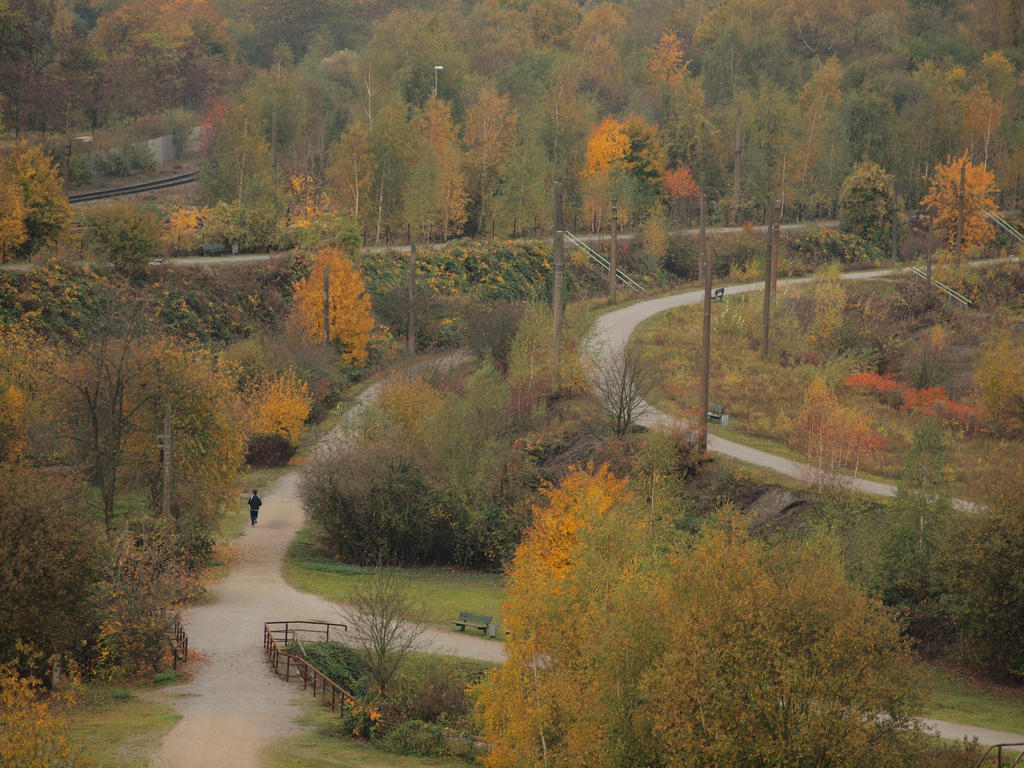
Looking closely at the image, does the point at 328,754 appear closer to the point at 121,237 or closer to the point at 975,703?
the point at 975,703

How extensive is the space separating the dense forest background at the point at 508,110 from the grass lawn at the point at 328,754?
48891 millimetres

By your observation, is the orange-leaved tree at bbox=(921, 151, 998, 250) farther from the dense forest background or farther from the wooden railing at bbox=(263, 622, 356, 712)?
the wooden railing at bbox=(263, 622, 356, 712)

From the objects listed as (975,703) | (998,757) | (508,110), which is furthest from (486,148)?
(998,757)

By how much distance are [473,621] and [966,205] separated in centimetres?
5991

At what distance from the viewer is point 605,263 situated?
76.9 m

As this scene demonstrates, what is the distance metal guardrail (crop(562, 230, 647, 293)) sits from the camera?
246ft

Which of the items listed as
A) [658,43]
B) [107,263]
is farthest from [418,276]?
[658,43]

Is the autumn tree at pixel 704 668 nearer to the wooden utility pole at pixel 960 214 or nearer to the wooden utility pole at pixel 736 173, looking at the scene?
the wooden utility pole at pixel 960 214

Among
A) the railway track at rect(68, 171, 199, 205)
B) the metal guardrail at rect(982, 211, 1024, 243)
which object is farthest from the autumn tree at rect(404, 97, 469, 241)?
the metal guardrail at rect(982, 211, 1024, 243)

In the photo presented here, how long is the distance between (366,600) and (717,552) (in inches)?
376

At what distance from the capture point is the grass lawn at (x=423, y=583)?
34.9 metres

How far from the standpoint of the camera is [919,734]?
19438 mm

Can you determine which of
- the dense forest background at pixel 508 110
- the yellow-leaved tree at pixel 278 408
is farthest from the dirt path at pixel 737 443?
the yellow-leaved tree at pixel 278 408

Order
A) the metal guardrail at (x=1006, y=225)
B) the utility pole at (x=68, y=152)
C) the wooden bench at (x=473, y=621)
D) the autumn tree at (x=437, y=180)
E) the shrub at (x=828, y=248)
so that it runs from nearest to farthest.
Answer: the wooden bench at (x=473, y=621)
the autumn tree at (x=437, y=180)
the utility pole at (x=68, y=152)
the shrub at (x=828, y=248)
the metal guardrail at (x=1006, y=225)
